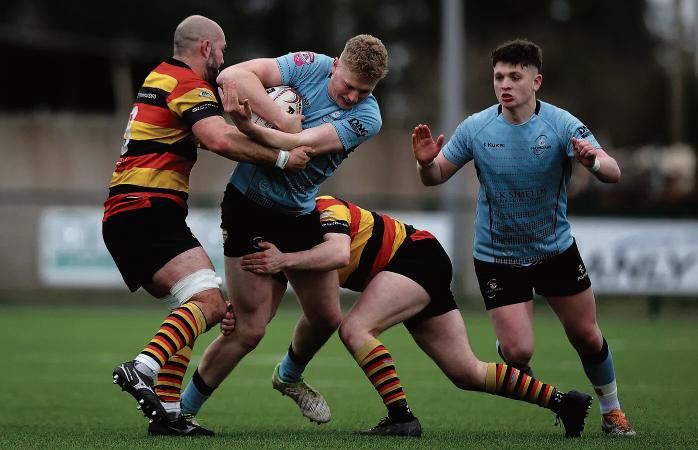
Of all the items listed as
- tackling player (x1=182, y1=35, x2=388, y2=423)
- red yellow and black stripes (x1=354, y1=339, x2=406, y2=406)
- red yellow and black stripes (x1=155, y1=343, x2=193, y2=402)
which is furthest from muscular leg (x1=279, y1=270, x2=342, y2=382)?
red yellow and black stripes (x1=155, y1=343, x2=193, y2=402)

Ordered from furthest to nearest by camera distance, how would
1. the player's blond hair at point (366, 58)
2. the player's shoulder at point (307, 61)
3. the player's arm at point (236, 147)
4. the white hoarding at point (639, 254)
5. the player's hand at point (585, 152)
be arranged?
the white hoarding at point (639, 254) → the player's shoulder at point (307, 61) → the player's hand at point (585, 152) → the player's blond hair at point (366, 58) → the player's arm at point (236, 147)

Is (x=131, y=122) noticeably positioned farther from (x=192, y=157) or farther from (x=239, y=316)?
(x=239, y=316)

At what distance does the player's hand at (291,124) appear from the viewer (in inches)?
267

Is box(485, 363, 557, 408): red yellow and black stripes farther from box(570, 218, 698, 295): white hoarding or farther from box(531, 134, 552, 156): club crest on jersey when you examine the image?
box(570, 218, 698, 295): white hoarding

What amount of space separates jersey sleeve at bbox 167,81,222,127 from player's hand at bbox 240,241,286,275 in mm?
798

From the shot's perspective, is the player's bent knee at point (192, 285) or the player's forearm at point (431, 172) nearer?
the player's bent knee at point (192, 285)

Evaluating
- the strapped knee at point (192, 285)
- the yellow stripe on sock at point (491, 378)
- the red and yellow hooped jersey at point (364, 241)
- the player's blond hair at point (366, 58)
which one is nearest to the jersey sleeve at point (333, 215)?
the red and yellow hooped jersey at point (364, 241)

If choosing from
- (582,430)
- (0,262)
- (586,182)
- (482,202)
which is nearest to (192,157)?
(482,202)

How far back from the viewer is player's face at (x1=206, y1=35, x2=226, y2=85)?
6820mm

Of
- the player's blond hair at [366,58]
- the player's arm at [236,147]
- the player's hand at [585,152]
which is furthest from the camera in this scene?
the player's hand at [585,152]

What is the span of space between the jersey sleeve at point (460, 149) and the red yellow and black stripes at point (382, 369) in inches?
48.3

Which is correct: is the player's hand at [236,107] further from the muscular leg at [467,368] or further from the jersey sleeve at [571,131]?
the jersey sleeve at [571,131]

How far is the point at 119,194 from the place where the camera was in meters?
6.75

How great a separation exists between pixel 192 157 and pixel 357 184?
18.2 meters
